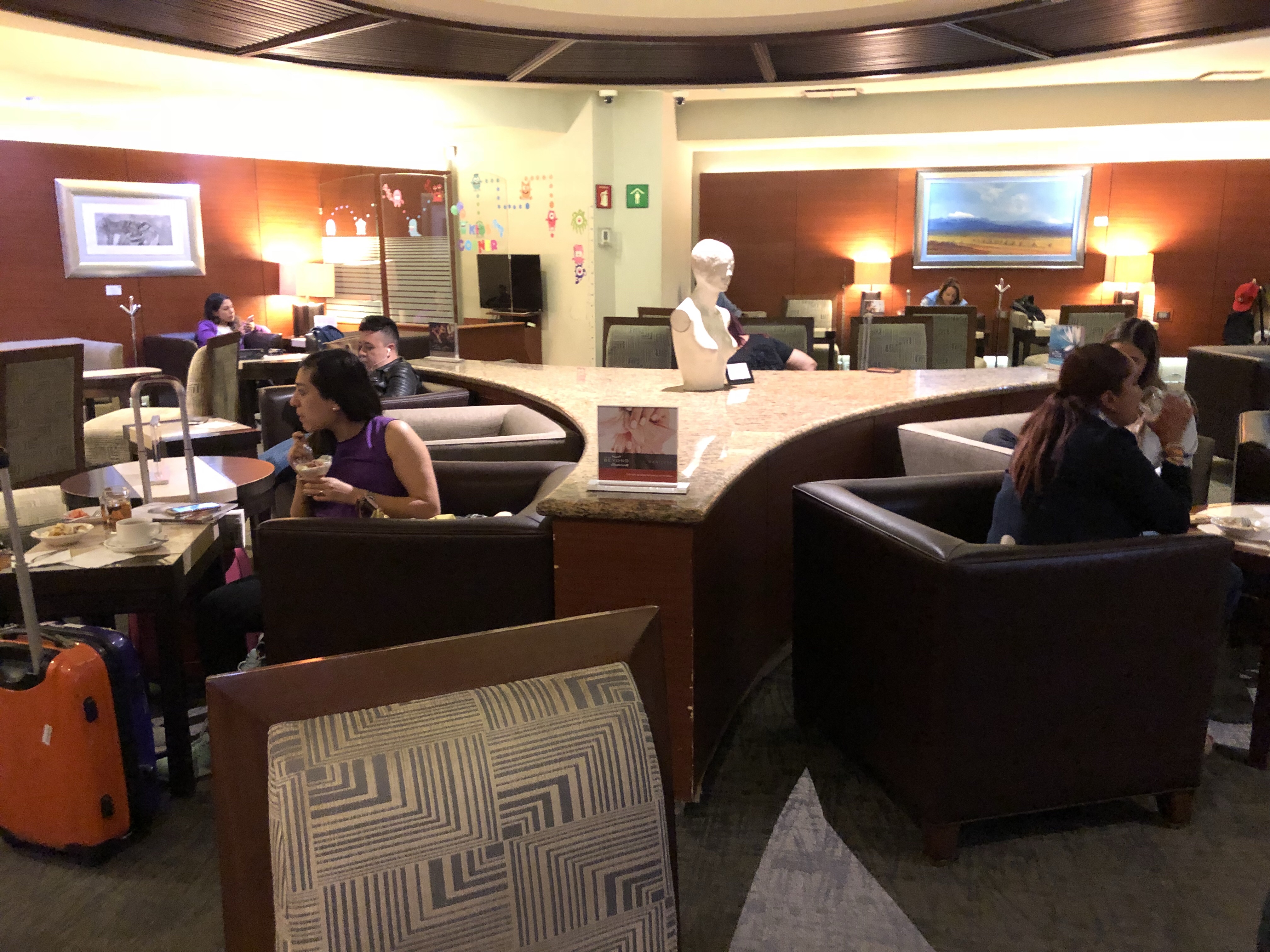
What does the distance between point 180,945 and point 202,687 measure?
128cm

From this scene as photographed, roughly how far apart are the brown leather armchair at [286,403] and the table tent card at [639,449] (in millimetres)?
2285

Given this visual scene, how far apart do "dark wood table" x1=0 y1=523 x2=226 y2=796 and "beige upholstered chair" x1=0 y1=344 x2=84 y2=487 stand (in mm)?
2092

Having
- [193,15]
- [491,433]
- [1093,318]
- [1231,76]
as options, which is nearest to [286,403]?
[491,433]

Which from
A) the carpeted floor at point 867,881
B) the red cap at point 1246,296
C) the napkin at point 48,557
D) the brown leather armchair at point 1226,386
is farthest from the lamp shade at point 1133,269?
the napkin at point 48,557

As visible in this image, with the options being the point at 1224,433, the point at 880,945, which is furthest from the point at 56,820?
the point at 1224,433

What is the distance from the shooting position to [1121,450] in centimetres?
239

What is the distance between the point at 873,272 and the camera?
35.1ft

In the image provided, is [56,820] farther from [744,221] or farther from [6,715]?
[744,221]

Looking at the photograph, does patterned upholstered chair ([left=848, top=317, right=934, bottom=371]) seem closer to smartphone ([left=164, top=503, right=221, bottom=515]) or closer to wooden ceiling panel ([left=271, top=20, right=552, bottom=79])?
wooden ceiling panel ([left=271, top=20, right=552, bottom=79])

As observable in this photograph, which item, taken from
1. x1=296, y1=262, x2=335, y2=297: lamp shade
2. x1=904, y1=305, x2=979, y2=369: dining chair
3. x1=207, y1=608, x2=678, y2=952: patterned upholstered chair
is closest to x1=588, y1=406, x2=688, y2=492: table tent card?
x1=207, y1=608, x2=678, y2=952: patterned upholstered chair

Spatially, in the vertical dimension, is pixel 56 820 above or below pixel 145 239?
below

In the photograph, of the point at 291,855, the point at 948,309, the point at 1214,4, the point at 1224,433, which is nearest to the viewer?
the point at 291,855

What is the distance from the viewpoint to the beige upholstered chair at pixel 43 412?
4188 millimetres

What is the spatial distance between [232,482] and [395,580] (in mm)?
1205
